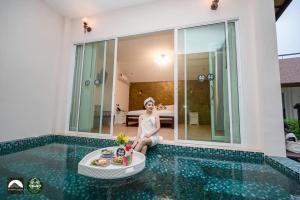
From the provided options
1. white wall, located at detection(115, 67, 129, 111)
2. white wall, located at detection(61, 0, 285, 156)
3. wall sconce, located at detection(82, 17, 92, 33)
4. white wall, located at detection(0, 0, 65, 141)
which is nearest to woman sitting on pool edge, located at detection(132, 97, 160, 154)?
white wall, located at detection(61, 0, 285, 156)

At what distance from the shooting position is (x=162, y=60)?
6.35m

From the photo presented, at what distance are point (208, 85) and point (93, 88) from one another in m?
2.51

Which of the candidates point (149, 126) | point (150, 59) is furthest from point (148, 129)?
point (150, 59)

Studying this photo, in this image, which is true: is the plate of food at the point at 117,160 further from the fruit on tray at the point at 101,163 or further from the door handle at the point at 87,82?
the door handle at the point at 87,82

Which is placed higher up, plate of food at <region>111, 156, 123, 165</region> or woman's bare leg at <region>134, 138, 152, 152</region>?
woman's bare leg at <region>134, 138, 152, 152</region>

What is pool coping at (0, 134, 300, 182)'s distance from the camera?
6.67 ft

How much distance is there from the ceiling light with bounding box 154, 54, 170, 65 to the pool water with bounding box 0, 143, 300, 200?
445 cm

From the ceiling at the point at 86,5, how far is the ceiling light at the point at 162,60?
2.75 metres

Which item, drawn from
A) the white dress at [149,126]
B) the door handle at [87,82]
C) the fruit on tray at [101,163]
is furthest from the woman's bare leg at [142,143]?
the door handle at [87,82]

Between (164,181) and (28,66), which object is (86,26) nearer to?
(28,66)

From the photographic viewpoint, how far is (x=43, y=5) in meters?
3.53

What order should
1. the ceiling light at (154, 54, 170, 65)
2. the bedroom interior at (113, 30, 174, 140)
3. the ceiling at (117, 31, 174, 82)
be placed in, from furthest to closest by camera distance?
the ceiling light at (154, 54, 170, 65) → the bedroom interior at (113, 30, 174, 140) → the ceiling at (117, 31, 174, 82)

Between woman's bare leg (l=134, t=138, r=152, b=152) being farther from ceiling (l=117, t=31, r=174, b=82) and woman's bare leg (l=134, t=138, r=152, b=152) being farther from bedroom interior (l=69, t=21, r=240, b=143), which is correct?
ceiling (l=117, t=31, r=174, b=82)

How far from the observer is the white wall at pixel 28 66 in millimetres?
2807
